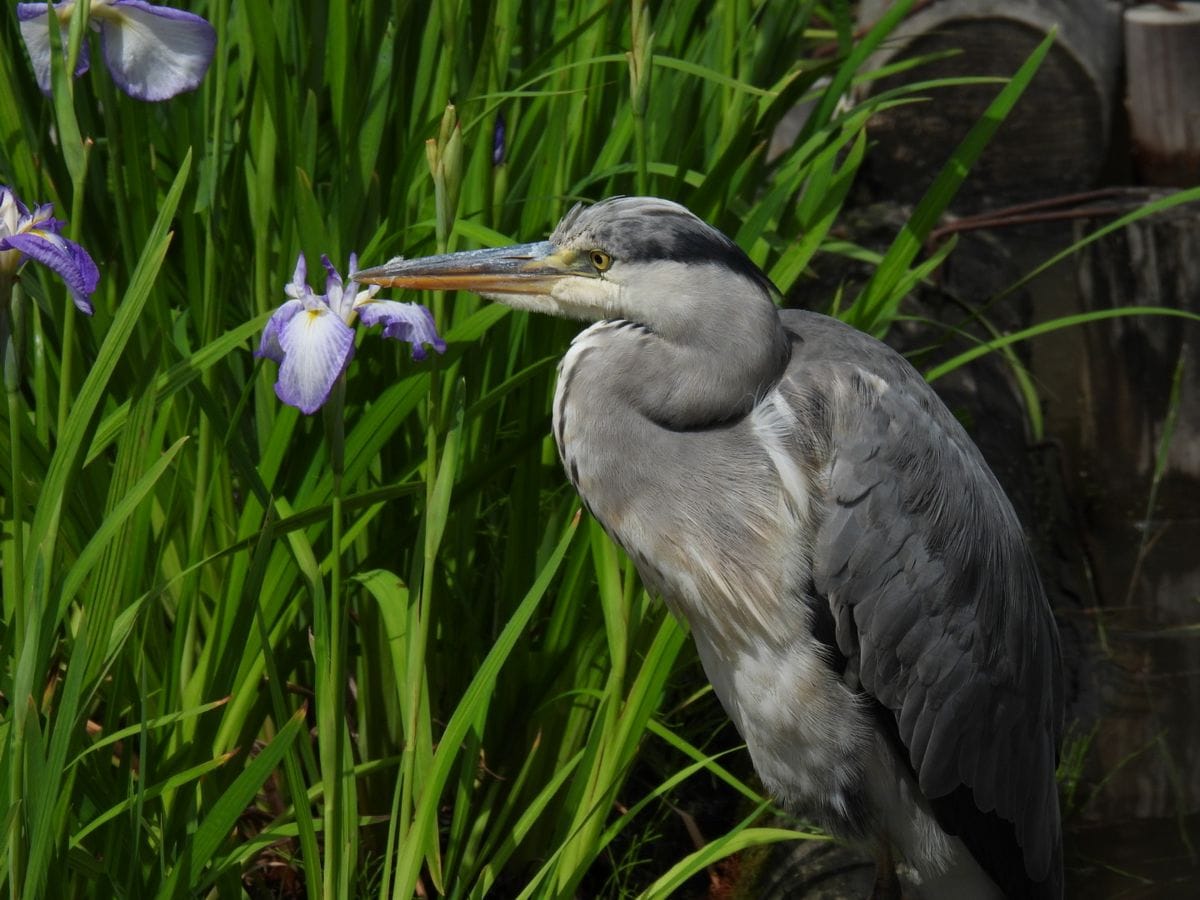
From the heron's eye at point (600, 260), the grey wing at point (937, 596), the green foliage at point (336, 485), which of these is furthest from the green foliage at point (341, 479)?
the grey wing at point (937, 596)

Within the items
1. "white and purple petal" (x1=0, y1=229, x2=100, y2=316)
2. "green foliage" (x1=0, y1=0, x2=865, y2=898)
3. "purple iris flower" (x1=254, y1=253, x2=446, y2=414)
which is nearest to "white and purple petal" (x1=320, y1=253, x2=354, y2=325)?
"purple iris flower" (x1=254, y1=253, x2=446, y2=414)

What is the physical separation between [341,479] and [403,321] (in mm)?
176

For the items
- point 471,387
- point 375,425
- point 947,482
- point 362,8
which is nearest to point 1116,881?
point 947,482

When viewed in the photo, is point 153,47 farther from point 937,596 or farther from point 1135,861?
point 1135,861

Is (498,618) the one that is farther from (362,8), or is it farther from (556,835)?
(362,8)

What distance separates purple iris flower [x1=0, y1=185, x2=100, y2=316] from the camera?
1331 mm

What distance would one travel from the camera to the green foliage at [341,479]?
1.59m

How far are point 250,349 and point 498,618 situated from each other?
1.79 ft

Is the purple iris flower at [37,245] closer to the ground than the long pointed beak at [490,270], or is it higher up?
higher up

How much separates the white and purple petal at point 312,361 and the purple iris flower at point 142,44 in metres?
0.45

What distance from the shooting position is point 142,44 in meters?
1.67

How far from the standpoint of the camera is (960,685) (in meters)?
2.10

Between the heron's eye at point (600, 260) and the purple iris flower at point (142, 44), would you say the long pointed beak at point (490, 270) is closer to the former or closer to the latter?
the heron's eye at point (600, 260)

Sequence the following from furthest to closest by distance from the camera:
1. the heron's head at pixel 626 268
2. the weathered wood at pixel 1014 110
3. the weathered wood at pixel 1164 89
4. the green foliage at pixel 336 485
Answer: the weathered wood at pixel 1164 89
the weathered wood at pixel 1014 110
the heron's head at pixel 626 268
the green foliage at pixel 336 485
